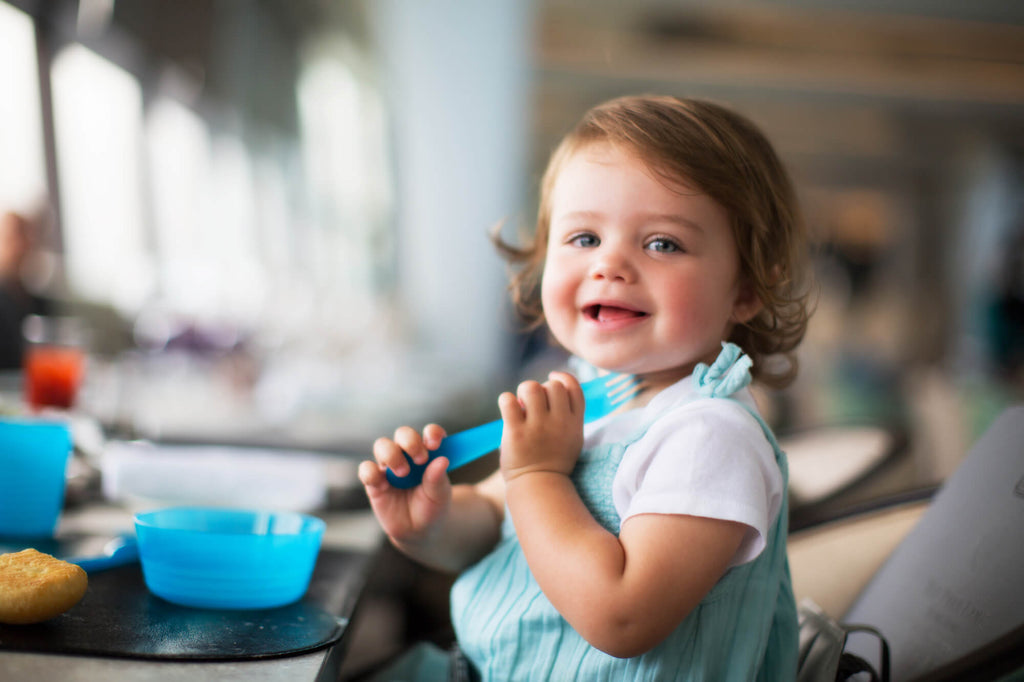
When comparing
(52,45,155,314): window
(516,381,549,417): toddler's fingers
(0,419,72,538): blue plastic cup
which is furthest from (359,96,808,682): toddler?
(52,45,155,314): window

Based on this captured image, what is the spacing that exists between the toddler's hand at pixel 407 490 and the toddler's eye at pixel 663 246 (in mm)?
266

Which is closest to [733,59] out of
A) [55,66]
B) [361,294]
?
[361,294]

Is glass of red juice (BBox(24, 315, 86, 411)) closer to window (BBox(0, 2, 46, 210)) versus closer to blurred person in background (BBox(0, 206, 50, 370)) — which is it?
blurred person in background (BBox(0, 206, 50, 370))

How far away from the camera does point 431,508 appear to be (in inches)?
31.1

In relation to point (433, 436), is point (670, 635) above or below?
below

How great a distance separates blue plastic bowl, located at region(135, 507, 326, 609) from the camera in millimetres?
752

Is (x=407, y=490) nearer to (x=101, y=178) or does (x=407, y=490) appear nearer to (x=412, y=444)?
(x=412, y=444)

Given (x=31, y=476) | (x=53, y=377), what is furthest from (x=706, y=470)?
(x=53, y=377)

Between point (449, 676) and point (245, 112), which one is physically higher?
point (245, 112)

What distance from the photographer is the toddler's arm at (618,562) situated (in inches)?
24.7

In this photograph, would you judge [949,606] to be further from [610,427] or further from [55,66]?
[55,66]

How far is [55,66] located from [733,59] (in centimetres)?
662

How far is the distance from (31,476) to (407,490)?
480 mm

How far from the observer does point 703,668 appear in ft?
2.26
